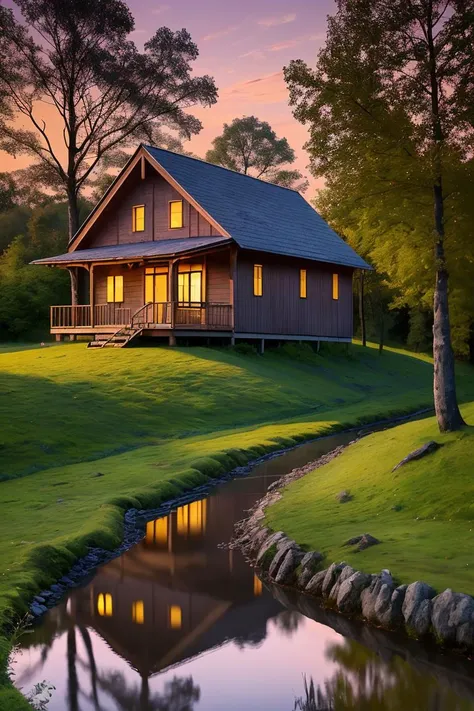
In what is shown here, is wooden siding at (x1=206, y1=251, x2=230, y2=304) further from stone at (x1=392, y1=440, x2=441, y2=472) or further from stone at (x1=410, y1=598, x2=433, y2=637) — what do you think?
stone at (x1=410, y1=598, x2=433, y2=637)

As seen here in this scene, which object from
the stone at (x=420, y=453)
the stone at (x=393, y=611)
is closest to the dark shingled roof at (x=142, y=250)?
the stone at (x=420, y=453)

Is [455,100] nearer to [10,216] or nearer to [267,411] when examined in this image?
[267,411]

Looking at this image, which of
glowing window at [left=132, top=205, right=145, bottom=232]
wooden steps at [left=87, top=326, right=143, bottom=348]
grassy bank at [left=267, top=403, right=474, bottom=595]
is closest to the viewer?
grassy bank at [left=267, top=403, right=474, bottom=595]

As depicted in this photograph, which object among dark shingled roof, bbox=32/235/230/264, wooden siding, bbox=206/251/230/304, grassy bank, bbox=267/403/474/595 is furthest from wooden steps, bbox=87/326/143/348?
grassy bank, bbox=267/403/474/595

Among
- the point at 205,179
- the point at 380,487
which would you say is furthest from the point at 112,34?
the point at 380,487

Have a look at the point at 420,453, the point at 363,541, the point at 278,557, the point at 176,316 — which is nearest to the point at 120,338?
the point at 176,316

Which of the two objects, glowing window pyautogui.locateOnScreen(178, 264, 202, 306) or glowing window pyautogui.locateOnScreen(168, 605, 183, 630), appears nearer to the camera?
glowing window pyautogui.locateOnScreen(168, 605, 183, 630)

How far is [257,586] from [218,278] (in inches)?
1278

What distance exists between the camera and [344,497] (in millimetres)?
17797

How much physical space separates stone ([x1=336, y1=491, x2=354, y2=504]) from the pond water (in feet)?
11.8

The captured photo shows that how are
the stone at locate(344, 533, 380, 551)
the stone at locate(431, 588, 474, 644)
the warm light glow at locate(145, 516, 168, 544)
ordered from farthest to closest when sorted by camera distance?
the warm light glow at locate(145, 516, 168, 544) < the stone at locate(344, 533, 380, 551) < the stone at locate(431, 588, 474, 644)

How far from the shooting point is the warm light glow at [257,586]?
13541 mm

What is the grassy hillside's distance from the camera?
2582 centimetres

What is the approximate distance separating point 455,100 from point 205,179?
3036 centimetres
